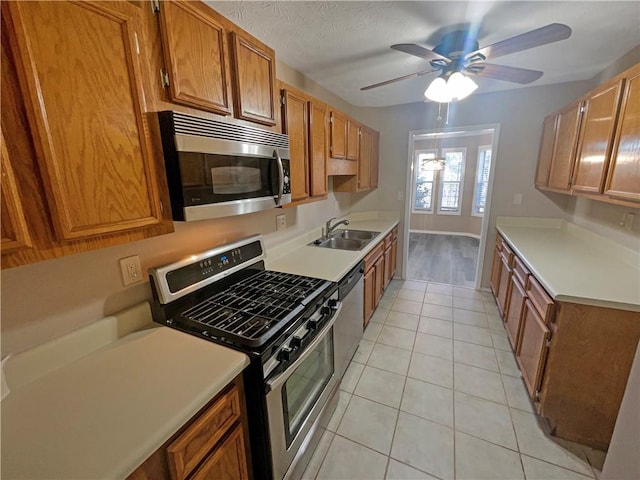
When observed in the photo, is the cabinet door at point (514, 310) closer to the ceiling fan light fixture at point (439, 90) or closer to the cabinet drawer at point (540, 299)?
Result: the cabinet drawer at point (540, 299)

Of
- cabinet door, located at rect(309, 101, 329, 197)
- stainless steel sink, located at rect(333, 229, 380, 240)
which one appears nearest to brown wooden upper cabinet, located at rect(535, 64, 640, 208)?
stainless steel sink, located at rect(333, 229, 380, 240)

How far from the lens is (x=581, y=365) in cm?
150

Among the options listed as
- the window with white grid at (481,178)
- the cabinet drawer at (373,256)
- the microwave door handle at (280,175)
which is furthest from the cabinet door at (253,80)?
the window with white grid at (481,178)

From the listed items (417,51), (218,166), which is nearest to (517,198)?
(417,51)

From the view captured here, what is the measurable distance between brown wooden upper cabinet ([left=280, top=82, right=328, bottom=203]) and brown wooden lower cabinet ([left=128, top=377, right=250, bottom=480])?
1244mm

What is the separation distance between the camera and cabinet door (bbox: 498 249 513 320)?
2.62m

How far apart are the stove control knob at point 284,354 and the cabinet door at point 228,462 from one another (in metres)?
0.28

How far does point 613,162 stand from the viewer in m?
1.68

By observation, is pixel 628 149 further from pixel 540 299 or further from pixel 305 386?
pixel 305 386

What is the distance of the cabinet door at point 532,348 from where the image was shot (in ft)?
5.39

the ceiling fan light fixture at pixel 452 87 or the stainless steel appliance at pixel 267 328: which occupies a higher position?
the ceiling fan light fixture at pixel 452 87

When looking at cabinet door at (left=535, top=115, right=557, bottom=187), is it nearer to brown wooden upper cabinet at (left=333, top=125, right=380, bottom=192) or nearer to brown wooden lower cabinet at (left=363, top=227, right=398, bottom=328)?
brown wooden lower cabinet at (left=363, top=227, right=398, bottom=328)

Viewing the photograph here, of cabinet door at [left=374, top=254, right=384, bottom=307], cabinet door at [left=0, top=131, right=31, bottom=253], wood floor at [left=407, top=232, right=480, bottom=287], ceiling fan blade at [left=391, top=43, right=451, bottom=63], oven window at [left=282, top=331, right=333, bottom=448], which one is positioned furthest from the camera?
wood floor at [left=407, top=232, right=480, bottom=287]

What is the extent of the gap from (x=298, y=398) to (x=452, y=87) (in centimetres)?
204
